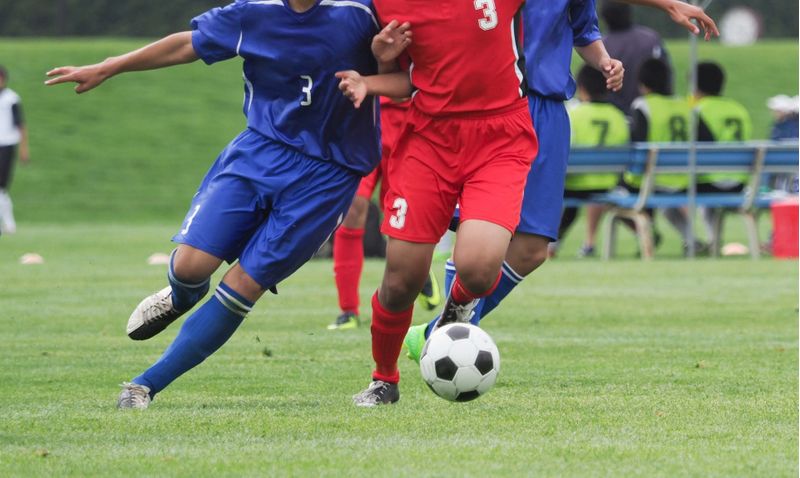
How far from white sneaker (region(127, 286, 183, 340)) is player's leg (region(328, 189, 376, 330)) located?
125 inches

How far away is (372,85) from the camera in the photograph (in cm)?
623

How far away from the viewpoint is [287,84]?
6.46m

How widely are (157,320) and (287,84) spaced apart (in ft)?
3.68

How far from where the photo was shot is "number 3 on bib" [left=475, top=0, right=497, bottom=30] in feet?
20.7

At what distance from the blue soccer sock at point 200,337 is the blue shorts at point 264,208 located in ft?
0.49

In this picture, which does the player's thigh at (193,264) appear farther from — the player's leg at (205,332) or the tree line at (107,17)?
the tree line at (107,17)

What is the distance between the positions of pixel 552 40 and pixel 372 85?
1.04 metres

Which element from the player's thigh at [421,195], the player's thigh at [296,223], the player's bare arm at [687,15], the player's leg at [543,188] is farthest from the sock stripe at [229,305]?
the player's bare arm at [687,15]

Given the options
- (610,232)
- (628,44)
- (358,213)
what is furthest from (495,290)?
(628,44)

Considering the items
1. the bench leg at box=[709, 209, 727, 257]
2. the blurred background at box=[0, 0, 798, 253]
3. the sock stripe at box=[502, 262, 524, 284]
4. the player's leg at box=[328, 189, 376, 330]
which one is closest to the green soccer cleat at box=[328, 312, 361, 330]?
the player's leg at box=[328, 189, 376, 330]

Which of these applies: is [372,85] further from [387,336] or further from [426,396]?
[426,396]

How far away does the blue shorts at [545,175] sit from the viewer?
22.6ft

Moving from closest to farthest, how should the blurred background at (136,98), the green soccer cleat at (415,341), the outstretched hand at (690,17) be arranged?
1. the outstretched hand at (690,17)
2. the green soccer cleat at (415,341)
3. the blurred background at (136,98)

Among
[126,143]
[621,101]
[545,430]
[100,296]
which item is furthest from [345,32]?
[126,143]
